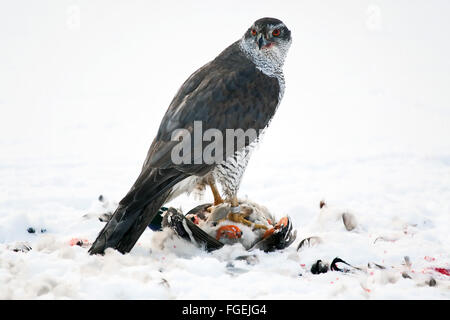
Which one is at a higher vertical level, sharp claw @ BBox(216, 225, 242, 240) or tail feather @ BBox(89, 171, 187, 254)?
tail feather @ BBox(89, 171, 187, 254)

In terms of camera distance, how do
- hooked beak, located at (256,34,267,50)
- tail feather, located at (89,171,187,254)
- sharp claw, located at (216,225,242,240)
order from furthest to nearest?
hooked beak, located at (256,34,267,50), sharp claw, located at (216,225,242,240), tail feather, located at (89,171,187,254)

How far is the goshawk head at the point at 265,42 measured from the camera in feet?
14.3

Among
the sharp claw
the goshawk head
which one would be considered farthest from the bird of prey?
the sharp claw

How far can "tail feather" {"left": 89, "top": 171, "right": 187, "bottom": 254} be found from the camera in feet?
11.7

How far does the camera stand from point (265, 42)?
4.33 meters

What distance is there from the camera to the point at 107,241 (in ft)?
11.7

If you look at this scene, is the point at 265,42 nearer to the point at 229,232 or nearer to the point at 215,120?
the point at 215,120

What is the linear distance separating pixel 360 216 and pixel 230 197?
4.73ft

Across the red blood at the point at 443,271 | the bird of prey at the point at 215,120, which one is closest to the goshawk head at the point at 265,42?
the bird of prey at the point at 215,120

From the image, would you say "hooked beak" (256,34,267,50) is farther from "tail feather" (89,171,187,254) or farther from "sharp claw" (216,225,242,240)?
"sharp claw" (216,225,242,240)

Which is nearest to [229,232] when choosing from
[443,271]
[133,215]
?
[133,215]

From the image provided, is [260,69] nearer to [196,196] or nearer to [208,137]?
[208,137]

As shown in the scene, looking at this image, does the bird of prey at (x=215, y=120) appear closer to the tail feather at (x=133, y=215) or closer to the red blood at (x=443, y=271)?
the tail feather at (x=133, y=215)
